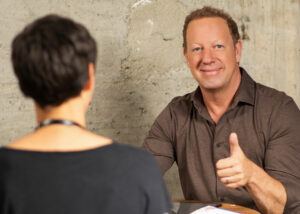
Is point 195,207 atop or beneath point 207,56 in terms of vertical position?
beneath

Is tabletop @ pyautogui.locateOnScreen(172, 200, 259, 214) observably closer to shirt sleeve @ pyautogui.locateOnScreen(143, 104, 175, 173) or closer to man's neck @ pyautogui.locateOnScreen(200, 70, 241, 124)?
shirt sleeve @ pyautogui.locateOnScreen(143, 104, 175, 173)

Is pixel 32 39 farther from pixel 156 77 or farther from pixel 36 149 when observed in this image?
pixel 156 77

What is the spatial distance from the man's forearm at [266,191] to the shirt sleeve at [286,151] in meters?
0.03

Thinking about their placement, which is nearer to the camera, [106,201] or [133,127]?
[106,201]

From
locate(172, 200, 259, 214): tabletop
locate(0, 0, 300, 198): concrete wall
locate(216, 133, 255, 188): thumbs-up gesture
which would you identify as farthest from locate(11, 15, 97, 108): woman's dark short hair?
locate(0, 0, 300, 198): concrete wall

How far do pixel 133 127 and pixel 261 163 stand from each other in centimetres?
90

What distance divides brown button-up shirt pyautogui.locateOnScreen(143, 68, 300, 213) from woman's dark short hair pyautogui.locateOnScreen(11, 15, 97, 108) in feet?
3.40

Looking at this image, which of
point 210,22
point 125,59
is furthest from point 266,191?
point 125,59

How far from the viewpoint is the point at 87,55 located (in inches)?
29.2

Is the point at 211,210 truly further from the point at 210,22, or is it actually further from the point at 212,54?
the point at 210,22

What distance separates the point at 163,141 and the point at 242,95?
0.43m

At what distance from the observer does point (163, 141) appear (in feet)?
5.98

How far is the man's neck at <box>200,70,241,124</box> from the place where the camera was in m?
1.78

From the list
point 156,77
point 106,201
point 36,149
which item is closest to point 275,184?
point 106,201
